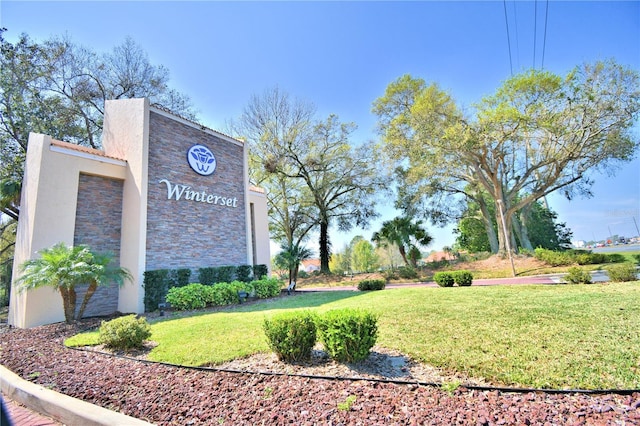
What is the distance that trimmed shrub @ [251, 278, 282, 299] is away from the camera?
1182cm

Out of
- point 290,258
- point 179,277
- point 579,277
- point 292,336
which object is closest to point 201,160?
point 179,277

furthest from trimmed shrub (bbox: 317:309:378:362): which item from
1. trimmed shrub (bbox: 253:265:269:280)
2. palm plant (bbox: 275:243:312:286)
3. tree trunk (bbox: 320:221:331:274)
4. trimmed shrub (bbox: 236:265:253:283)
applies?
tree trunk (bbox: 320:221:331:274)

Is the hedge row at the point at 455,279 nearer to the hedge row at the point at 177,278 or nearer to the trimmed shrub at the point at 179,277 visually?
the hedge row at the point at 177,278

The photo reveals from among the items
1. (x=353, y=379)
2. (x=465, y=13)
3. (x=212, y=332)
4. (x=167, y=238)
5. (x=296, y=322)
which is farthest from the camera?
(x=167, y=238)

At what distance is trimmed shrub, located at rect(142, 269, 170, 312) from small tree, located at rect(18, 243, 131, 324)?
140 centimetres

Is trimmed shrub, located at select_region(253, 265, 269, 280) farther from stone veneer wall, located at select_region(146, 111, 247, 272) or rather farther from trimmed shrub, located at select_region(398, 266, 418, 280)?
trimmed shrub, located at select_region(398, 266, 418, 280)

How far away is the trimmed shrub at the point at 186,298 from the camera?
9.04 m

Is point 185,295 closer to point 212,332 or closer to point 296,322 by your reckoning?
point 212,332

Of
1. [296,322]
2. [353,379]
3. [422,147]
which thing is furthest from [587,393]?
[422,147]

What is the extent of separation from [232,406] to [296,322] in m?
1.25

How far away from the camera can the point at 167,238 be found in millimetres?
10242

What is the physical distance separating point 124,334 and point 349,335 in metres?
3.72

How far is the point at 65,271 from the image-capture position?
23.0ft

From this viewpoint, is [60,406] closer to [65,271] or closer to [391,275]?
[65,271]
